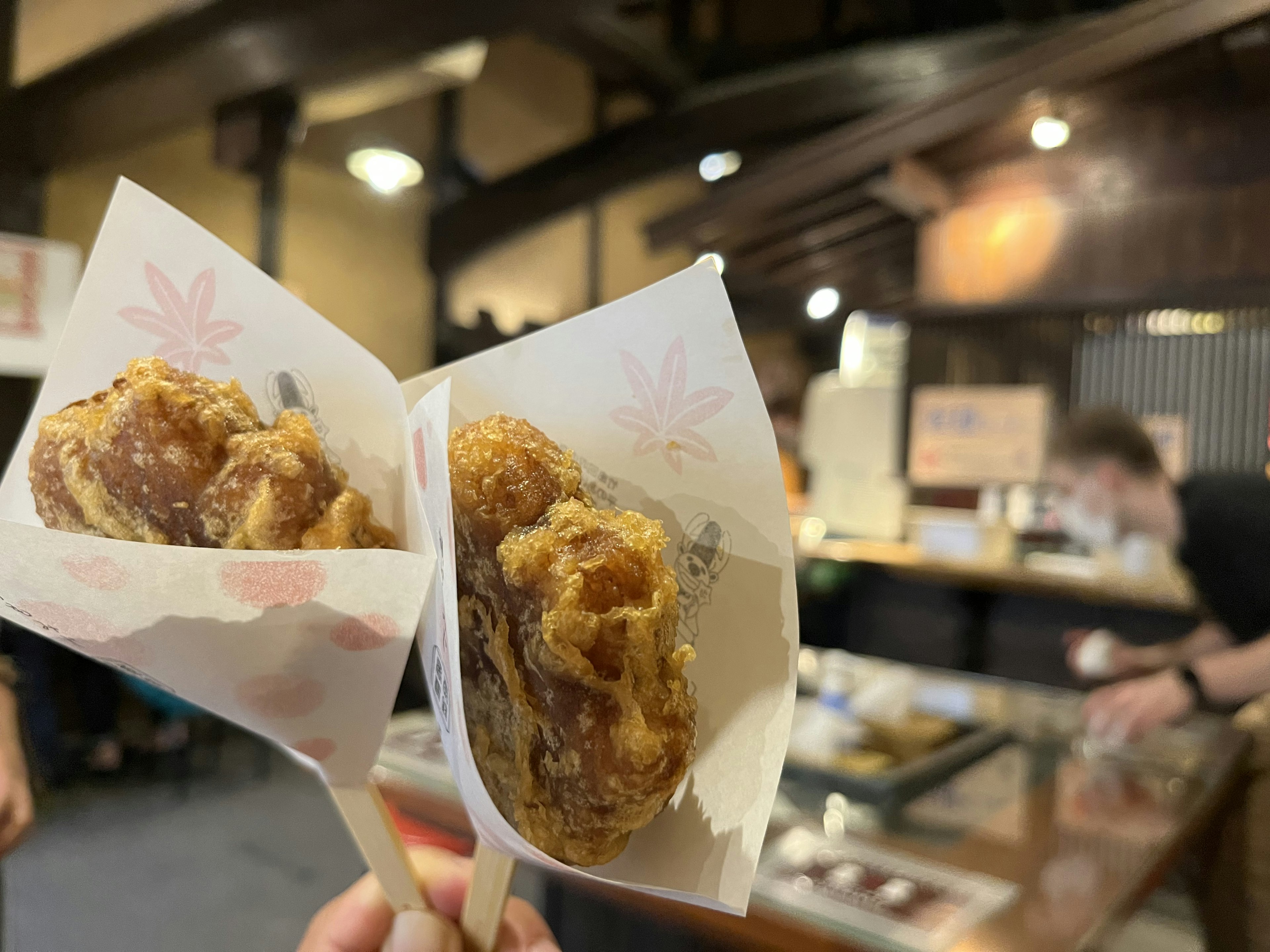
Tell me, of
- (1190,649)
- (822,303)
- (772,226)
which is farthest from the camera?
(822,303)

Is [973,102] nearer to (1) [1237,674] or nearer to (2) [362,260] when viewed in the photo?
(1) [1237,674]

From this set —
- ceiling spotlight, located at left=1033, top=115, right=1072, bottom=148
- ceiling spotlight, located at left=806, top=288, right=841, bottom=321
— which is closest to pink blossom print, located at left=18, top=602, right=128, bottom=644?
ceiling spotlight, located at left=1033, top=115, right=1072, bottom=148

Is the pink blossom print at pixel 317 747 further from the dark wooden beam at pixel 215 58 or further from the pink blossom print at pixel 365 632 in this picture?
the dark wooden beam at pixel 215 58

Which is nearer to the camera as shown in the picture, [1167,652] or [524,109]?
[1167,652]

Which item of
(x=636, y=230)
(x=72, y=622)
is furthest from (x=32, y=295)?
(x=636, y=230)

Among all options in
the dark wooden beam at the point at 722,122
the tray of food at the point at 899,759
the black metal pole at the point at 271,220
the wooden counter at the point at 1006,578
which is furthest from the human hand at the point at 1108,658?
the black metal pole at the point at 271,220
